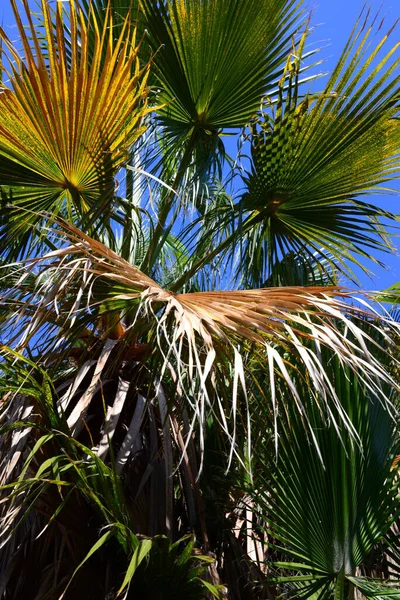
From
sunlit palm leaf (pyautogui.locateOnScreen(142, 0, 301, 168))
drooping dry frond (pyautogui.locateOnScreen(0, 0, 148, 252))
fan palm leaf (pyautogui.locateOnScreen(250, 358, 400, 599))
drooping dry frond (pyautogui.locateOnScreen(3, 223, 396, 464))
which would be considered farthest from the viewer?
sunlit palm leaf (pyautogui.locateOnScreen(142, 0, 301, 168))

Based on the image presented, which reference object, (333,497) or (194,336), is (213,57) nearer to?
(194,336)

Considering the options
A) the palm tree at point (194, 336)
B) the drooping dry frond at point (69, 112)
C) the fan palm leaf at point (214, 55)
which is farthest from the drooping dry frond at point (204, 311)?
the fan palm leaf at point (214, 55)

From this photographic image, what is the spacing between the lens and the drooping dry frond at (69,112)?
2793 mm

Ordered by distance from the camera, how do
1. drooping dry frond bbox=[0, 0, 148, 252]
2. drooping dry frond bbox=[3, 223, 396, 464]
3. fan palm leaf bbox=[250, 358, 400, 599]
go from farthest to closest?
drooping dry frond bbox=[0, 0, 148, 252] → fan palm leaf bbox=[250, 358, 400, 599] → drooping dry frond bbox=[3, 223, 396, 464]

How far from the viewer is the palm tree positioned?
2.41 m

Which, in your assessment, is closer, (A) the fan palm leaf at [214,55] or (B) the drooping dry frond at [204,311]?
(B) the drooping dry frond at [204,311]

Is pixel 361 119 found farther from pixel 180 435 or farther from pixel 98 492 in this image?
pixel 98 492

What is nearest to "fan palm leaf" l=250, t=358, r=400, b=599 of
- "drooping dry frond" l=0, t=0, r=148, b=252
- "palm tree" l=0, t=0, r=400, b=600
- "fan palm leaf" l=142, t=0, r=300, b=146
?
"palm tree" l=0, t=0, r=400, b=600

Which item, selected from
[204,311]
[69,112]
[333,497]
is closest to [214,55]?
[69,112]

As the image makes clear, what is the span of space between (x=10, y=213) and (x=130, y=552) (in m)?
1.42

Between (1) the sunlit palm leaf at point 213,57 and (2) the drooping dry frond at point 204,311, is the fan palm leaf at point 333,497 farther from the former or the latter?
(1) the sunlit palm leaf at point 213,57

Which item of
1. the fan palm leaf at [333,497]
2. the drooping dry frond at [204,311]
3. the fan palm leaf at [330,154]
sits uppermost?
the fan palm leaf at [330,154]

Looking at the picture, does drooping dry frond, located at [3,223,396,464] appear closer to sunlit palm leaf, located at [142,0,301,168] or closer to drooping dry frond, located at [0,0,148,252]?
drooping dry frond, located at [0,0,148,252]

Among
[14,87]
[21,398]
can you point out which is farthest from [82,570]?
[14,87]
